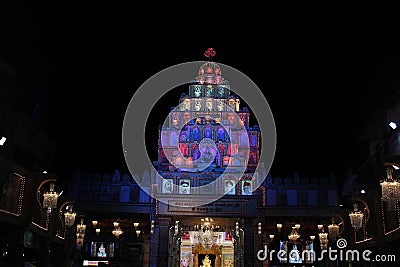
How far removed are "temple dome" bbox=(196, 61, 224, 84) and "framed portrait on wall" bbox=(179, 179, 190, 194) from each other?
457 inches

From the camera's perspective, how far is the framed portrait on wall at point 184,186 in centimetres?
2750

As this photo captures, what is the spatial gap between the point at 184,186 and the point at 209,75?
12.4 meters

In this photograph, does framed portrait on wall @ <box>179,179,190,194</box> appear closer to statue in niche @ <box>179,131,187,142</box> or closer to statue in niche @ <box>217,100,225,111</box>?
statue in niche @ <box>179,131,187,142</box>

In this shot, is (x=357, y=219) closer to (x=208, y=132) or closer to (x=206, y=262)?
(x=208, y=132)

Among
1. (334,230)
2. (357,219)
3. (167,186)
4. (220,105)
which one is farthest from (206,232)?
(357,219)

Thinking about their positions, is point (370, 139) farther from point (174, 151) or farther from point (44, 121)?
point (44, 121)

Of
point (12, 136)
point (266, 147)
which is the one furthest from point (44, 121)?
point (266, 147)

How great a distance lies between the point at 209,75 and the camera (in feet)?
120

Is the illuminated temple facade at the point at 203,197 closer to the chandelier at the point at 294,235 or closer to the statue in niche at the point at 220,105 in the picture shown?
the statue in niche at the point at 220,105

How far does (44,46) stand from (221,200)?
503 inches

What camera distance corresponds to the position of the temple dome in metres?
36.5

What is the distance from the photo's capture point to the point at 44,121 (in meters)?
26.8

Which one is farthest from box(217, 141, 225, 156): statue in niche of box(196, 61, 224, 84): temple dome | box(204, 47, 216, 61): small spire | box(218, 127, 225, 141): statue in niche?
box(204, 47, 216, 61): small spire

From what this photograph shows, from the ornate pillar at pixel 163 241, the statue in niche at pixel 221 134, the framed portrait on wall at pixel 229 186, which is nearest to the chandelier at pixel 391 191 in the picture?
the ornate pillar at pixel 163 241
